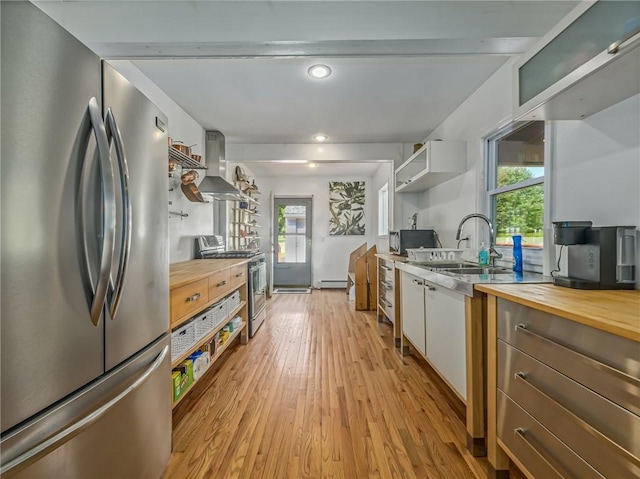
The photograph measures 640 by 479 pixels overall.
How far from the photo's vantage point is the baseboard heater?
6.40 m

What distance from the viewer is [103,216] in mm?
939

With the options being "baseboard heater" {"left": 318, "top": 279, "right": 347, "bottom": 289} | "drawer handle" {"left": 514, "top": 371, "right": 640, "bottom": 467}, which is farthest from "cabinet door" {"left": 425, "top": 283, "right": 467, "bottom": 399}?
"baseboard heater" {"left": 318, "top": 279, "right": 347, "bottom": 289}

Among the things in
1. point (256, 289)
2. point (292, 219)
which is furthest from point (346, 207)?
point (256, 289)

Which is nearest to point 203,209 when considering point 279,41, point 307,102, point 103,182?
point 307,102

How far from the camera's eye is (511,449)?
119cm

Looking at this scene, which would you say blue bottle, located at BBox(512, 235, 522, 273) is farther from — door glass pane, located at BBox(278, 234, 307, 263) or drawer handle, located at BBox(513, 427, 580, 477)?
door glass pane, located at BBox(278, 234, 307, 263)

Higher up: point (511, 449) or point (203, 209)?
point (203, 209)

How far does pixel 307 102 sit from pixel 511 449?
9.72 ft

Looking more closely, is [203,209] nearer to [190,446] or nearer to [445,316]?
[190,446]

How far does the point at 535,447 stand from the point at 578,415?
27cm

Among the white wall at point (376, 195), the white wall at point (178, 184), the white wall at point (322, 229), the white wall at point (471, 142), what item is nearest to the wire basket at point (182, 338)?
the white wall at point (178, 184)

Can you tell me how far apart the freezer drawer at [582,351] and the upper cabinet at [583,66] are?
0.93 meters

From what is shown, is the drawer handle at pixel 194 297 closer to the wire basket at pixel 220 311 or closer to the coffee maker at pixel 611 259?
the wire basket at pixel 220 311

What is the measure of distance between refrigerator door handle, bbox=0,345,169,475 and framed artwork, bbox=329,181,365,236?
544cm
